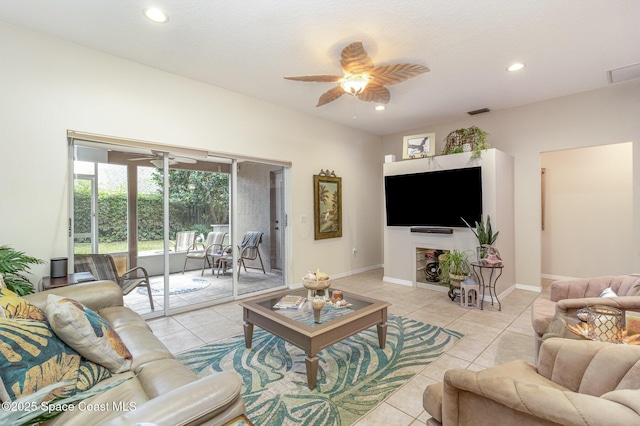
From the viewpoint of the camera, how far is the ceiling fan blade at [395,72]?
2.68 metres

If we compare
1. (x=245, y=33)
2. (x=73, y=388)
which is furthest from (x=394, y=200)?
(x=73, y=388)

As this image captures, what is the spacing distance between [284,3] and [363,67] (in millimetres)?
900

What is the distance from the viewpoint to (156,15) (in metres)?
2.50

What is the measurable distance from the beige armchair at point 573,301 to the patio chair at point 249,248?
3.68 m

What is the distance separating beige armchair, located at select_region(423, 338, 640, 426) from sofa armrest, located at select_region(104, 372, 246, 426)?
82 cm

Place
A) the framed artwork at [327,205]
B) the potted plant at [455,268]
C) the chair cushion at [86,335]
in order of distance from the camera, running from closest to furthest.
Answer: the chair cushion at [86,335] → the potted plant at [455,268] → the framed artwork at [327,205]

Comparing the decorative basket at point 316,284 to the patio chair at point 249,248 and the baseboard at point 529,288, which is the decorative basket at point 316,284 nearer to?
the patio chair at point 249,248

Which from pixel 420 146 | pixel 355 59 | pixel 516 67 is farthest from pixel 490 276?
pixel 355 59

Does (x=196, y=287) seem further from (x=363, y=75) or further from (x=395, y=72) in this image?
(x=395, y=72)

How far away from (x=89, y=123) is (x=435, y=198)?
4.62 meters

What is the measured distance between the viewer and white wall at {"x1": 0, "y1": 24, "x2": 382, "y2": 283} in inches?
104

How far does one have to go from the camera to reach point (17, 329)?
4.09 feet

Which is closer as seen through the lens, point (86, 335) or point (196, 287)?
point (86, 335)

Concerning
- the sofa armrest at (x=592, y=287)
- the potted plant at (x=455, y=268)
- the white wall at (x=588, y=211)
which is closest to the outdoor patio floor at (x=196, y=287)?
the potted plant at (x=455, y=268)
